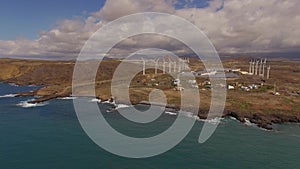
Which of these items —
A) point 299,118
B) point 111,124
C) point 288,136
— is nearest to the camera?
point 288,136

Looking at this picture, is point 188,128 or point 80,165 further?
point 188,128

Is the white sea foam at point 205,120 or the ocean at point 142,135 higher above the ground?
the white sea foam at point 205,120

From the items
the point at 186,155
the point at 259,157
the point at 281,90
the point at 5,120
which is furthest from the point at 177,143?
the point at 281,90

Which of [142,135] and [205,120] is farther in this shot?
[205,120]

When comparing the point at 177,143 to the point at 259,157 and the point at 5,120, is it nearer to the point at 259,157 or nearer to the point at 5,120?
the point at 259,157

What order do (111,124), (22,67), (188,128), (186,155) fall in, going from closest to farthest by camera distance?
(186,155) < (188,128) < (111,124) < (22,67)

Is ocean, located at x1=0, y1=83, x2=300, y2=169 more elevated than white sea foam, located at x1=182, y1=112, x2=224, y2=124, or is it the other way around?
white sea foam, located at x1=182, y1=112, x2=224, y2=124

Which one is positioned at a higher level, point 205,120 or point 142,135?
point 205,120

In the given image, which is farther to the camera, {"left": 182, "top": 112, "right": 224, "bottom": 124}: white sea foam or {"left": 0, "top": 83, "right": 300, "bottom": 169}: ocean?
{"left": 182, "top": 112, "right": 224, "bottom": 124}: white sea foam
